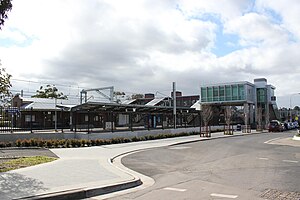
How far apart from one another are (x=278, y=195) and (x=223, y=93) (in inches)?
2325

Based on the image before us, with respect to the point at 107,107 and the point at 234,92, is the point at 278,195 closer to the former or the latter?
the point at 107,107

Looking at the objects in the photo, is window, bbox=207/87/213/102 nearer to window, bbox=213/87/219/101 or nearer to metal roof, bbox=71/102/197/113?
window, bbox=213/87/219/101

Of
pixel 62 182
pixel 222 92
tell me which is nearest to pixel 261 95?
pixel 222 92

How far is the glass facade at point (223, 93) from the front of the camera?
64500 mm

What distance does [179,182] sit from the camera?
35.3ft

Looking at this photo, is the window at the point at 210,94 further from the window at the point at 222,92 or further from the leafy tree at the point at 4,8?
the leafy tree at the point at 4,8

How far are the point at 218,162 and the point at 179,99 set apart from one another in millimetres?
78596

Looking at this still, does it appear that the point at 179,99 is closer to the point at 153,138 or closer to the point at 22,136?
the point at 153,138

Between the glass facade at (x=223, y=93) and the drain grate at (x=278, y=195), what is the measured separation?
56.6m

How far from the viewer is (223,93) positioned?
66562 mm

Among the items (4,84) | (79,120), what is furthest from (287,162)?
(79,120)

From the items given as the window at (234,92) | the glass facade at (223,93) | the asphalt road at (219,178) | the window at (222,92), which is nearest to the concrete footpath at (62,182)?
the asphalt road at (219,178)

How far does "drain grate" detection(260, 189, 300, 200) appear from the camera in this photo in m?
8.30

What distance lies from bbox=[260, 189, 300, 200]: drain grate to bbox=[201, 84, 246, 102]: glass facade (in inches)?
2228
